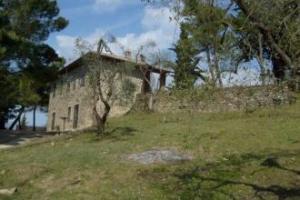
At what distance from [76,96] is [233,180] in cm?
3703

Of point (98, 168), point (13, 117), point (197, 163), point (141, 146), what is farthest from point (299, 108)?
point (13, 117)

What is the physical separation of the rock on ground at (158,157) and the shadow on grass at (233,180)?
1.10 meters

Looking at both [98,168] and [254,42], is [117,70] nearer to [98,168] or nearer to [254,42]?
[98,168]

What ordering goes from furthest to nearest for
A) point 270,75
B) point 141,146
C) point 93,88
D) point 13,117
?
point 13,117
point 93,88
point 141,146
point 270,75

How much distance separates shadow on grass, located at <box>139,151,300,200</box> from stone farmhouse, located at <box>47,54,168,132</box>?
25.4 meters

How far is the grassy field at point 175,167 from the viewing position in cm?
1361

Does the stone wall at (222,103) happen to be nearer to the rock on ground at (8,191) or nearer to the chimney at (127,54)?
the chimney at (127,54)

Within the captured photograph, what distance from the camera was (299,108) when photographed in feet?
→ 84.7

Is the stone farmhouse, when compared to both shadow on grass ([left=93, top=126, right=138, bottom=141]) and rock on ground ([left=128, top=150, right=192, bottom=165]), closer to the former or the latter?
shadow on grass ([left=93, top=126, right=138, bottom=141])

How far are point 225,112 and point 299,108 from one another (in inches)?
200

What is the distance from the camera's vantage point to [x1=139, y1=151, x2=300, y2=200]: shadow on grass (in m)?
13.0

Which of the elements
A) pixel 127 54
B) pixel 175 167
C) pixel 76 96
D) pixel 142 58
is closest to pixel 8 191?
pixel 175 167

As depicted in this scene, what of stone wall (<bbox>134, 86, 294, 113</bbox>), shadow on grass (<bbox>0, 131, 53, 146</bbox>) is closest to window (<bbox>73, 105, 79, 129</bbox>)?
shadow on grass (<bbox>0, 131, 53, 146</bbox>)

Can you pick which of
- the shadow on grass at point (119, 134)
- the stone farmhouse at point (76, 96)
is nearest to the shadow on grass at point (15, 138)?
the stone farmhouse at point (76, 96)
